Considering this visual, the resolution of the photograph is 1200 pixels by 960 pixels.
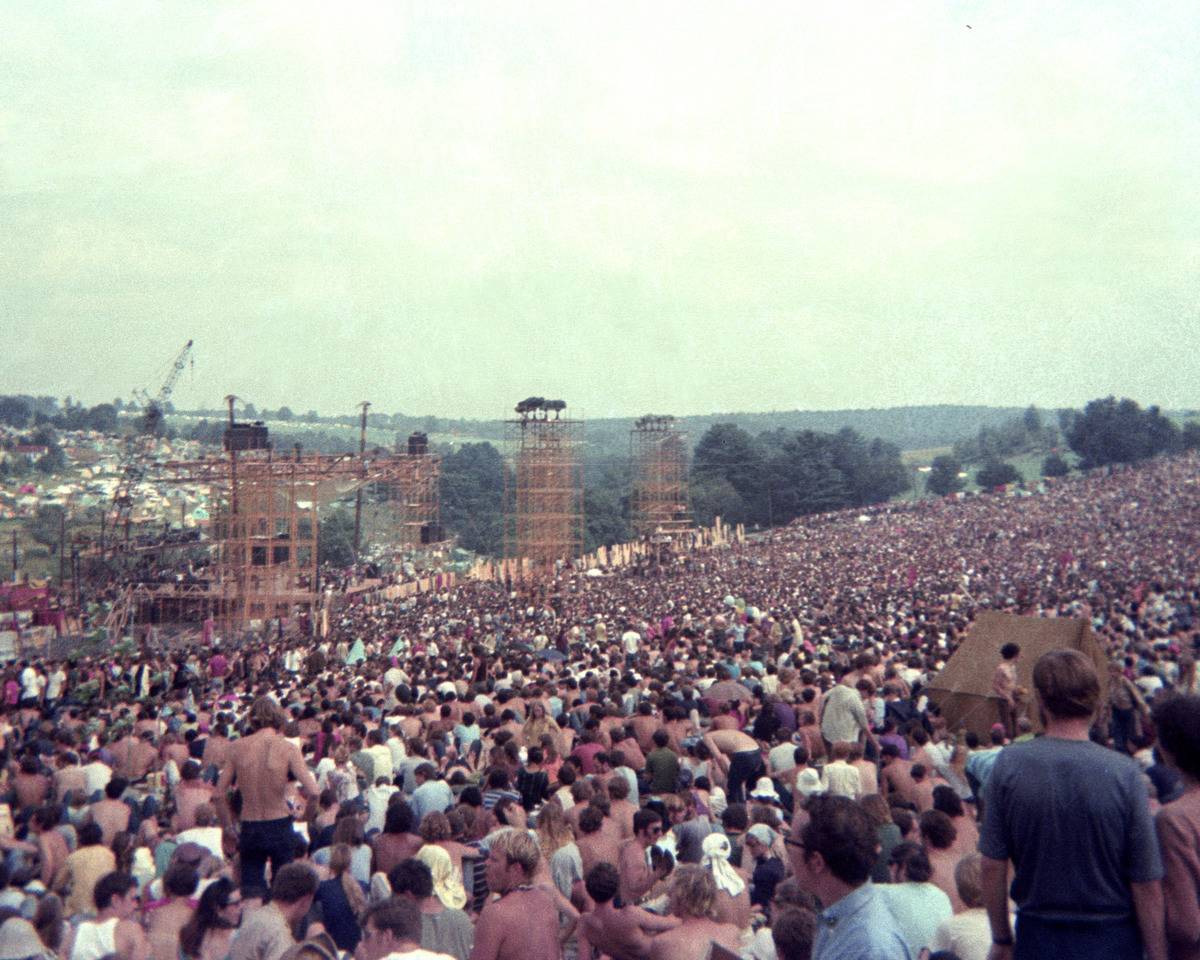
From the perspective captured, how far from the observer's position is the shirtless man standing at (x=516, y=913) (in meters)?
5.30

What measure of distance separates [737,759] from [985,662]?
352 cm

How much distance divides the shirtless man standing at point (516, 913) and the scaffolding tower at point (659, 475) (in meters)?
54.5

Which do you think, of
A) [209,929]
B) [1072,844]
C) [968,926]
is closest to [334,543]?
[209,929]

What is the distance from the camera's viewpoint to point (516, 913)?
17.6ft

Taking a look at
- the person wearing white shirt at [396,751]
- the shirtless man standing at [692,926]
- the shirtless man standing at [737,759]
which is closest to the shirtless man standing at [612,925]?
the shirtless man standing at [692,926]

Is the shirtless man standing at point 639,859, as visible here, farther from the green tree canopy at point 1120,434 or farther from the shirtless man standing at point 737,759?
the green tree canopy at point 1120,434

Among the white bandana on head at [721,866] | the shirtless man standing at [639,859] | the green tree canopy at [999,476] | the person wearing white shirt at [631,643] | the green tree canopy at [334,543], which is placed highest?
the green tree canopy at [999,476]

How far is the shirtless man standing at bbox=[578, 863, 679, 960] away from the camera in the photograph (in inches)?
224

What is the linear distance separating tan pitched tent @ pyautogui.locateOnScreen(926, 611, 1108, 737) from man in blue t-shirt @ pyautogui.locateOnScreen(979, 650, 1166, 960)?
839cm

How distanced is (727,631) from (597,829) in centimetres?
1503

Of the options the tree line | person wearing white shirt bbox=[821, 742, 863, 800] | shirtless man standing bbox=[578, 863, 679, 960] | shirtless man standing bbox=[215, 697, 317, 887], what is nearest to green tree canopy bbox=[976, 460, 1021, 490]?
the tree line

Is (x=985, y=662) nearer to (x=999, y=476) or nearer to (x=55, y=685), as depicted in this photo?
(x=55, y=685)

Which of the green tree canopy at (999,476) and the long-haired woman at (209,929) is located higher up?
the green tree canopy at (999,476)

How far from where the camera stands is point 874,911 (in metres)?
3.70
